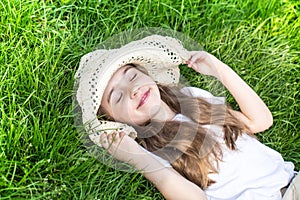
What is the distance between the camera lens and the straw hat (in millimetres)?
2033

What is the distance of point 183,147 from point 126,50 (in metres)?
0.40

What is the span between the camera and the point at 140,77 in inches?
82.4

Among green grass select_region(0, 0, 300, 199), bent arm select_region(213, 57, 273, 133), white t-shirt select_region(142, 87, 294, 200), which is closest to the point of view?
green grass select_region(0, 0, 300, 199)

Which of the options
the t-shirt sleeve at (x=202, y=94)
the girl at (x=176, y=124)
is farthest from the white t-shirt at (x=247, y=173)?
the t-shirt sleeve at (x=202, y=94)

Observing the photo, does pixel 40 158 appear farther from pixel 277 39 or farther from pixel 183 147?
pixel 277 39

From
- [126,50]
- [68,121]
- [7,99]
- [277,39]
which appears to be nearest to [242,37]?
[277,39]

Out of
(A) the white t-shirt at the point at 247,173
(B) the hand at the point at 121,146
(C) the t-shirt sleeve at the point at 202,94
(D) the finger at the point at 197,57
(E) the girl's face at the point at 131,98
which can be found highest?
(D) the finger at the point at 197,57

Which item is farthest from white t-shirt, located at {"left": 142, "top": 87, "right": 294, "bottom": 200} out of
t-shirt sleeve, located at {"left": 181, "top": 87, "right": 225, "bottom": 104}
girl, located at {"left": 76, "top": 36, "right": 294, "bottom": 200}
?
t-shirt sleeve, located at {"left": 181, "top": 87, "right": 225, "bottom": 104}

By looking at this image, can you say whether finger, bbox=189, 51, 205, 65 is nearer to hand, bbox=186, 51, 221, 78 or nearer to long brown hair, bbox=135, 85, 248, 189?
hand, bbox=186, 51, 221, 78

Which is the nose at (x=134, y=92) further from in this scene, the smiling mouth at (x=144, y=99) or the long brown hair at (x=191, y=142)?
the long brown hair at (x=191, y=142)

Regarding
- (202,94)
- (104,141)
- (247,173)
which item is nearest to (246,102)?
(202,94)

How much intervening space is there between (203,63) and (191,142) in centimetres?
32

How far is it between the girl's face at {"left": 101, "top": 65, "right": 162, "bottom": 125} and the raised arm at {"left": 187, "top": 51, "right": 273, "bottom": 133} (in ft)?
0.83

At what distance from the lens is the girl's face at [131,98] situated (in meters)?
2.04
